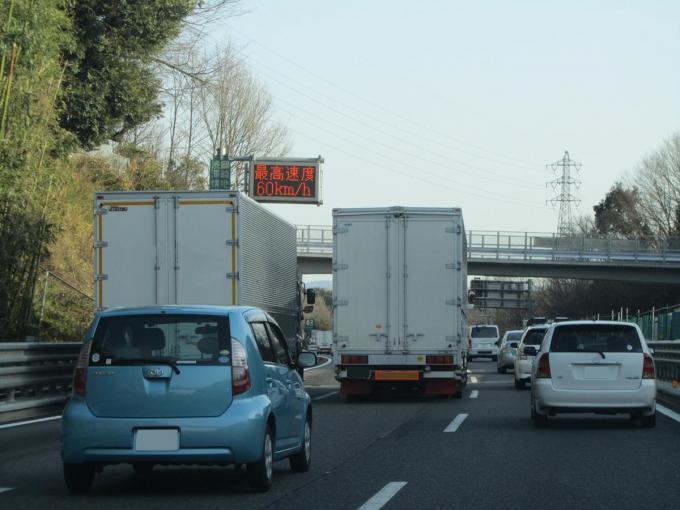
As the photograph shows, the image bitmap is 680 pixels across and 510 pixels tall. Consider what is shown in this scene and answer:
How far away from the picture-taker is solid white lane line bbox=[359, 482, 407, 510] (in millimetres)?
8609

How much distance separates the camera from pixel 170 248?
741 inches

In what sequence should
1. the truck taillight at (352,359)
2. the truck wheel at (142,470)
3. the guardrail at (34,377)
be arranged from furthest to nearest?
the truck taillight at (352,359), the guardrail at (34,377), the truck wheel at (142,470)

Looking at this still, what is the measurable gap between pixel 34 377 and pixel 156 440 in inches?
370

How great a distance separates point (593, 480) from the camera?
10203mm

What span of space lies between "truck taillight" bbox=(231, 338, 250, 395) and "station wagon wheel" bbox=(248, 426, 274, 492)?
1.42ft

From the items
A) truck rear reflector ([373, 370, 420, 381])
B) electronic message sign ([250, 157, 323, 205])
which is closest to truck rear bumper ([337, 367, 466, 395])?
truck rear reflector ([373, 370, 420, 381])

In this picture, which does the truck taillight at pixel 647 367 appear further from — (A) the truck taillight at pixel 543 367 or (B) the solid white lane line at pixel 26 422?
(B) the solid white lane line at pixel 26 422

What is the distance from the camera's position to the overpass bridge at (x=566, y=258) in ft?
211

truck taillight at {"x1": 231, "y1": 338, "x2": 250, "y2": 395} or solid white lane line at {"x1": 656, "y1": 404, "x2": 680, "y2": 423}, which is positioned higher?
truck taillight at {"x1": 231, "y1": 338, "x2": 250, "y2": 395}

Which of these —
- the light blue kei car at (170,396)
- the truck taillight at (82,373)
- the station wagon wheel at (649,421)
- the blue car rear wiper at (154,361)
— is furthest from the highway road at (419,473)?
the blue car rear wiper at (154,361)

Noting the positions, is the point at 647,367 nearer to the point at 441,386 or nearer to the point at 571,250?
the point at 441,386

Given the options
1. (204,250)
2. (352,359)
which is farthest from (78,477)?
(352,359)

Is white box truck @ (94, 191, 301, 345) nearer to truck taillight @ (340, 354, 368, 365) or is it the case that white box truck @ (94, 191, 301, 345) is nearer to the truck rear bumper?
truck taillight @ (340, 354, 368, 365)

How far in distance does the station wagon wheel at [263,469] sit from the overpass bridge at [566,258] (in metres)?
53.9
